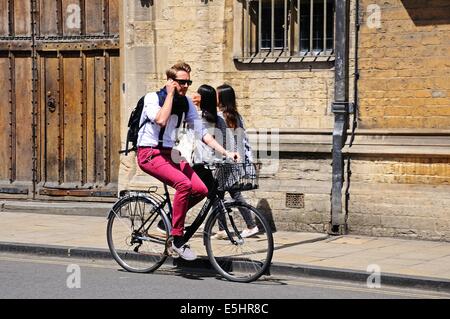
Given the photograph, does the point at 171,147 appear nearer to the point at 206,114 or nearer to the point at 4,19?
the point at 206,114

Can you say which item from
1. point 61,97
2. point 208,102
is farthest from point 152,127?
point 61,97

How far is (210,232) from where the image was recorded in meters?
9.12

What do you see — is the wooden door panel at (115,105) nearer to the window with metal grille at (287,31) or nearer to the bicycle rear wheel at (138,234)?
the window with metal grille at (287,31)

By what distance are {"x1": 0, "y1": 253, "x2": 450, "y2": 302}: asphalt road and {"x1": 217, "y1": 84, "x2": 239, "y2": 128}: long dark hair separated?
2.25 metres

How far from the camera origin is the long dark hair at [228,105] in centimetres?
1140

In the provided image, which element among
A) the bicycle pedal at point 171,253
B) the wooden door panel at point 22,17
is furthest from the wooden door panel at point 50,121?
the bicycle pedal at point 171,253

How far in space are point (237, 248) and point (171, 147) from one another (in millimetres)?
1110

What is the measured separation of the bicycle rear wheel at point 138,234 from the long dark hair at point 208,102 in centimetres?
192

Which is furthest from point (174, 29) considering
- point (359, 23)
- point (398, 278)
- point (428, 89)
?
point (398, 278)

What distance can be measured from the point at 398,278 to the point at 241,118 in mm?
3413

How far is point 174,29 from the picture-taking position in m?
12.7

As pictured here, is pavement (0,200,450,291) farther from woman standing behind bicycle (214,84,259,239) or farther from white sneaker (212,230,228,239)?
woman standing behind bicycle (214,84,259,239)

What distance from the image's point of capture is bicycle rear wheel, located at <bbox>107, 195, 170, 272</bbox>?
31.0 feet

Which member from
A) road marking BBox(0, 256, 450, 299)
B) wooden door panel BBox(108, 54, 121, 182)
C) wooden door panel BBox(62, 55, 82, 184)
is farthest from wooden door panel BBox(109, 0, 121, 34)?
road marking BBox(0, 256, 450, 299)
